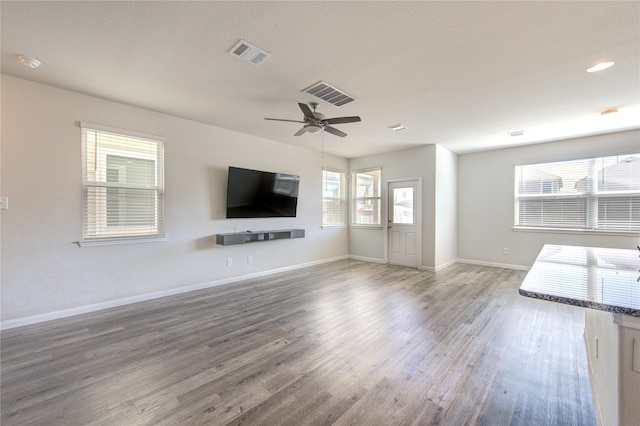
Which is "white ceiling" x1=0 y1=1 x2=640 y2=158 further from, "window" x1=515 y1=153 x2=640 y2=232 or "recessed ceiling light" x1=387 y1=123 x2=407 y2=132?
"window" x1=515 y1=153 x2=640 y2=232

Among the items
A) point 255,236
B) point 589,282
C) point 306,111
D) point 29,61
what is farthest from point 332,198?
point 589,282

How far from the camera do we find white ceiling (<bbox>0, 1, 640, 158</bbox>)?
1.94 metres

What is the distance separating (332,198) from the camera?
6.86 meters

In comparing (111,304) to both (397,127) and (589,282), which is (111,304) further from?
(397,127)

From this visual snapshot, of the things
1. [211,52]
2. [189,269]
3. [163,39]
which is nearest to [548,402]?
[211,52]

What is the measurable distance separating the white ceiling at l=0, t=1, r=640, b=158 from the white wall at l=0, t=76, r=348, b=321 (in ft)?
0.99

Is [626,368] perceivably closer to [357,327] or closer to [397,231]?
[357,327]

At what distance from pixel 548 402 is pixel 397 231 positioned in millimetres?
4596

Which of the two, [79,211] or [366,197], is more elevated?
[366,197]

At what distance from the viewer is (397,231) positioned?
631 centimetres

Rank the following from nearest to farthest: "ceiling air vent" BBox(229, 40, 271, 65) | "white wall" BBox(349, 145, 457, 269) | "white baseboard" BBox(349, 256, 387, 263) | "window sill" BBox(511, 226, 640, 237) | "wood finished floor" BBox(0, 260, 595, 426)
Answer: "wood finished floor" BBox(0, 260, 595, 426) < "ceiling air vent" BBox(229, 40, 271, 65) < "window sill" BBox(511, 226, 640, 237) < "white wall" BBox(349, 145, 457, 269) < "white baseboard" BBox(349, 256, 387, 263)

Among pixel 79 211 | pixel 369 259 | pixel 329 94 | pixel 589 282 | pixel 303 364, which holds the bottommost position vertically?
pixel 303 364

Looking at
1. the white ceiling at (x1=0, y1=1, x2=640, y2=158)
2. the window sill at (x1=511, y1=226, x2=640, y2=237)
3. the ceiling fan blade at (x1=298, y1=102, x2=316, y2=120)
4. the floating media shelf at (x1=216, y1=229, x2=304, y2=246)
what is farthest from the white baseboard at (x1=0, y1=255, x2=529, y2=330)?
the ceiling fan blade at (x1=298, y1=102, x2=316, y2=120)

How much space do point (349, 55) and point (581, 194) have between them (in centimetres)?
552
